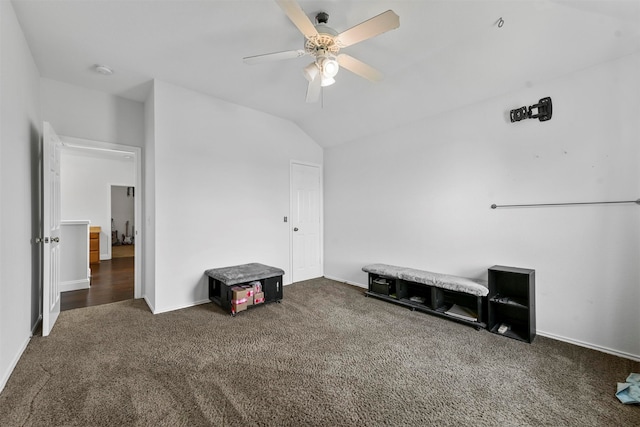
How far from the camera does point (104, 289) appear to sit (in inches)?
166

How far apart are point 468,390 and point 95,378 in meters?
2.60

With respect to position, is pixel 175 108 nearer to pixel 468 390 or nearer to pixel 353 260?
pixel 353 260

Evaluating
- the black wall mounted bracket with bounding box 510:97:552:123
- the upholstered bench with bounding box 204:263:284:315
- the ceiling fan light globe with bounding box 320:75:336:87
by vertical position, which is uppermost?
the ceiling fan light globe with bounding box 320:75:336:87

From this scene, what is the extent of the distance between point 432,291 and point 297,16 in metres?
2.93

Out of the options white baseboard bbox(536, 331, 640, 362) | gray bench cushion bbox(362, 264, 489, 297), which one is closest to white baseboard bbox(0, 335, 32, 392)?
gray bench cushion bbox(362, 264, 489, 297)

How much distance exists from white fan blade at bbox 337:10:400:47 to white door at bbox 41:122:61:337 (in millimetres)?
2862

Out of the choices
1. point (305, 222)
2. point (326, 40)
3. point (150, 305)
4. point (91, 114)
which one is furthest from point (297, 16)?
point (150, 305)

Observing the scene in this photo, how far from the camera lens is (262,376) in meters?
2.01

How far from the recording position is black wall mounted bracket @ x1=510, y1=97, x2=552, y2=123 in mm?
2646

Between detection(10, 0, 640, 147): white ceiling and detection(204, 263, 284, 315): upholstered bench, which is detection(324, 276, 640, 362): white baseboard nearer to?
detection(10, 0, 640, 147): white ceiling

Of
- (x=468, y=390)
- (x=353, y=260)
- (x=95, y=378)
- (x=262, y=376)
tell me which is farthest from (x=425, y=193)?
(x=95, y=378)

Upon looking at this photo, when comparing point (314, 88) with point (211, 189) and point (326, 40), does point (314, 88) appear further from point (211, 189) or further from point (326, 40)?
point (211, 189)

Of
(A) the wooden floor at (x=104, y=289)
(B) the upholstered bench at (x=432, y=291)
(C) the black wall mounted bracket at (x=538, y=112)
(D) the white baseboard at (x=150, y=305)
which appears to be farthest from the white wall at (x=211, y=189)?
(C) the black wall mounted bracket at (x=538, y=112)

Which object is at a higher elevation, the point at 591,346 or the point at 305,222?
the point at 305,222
